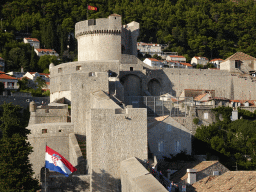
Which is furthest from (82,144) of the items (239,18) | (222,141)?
(239,18)

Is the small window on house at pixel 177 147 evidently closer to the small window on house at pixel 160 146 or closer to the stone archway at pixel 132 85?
the small window on house at pixel 160 146

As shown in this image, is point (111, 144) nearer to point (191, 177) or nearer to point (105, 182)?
point (105, 182)

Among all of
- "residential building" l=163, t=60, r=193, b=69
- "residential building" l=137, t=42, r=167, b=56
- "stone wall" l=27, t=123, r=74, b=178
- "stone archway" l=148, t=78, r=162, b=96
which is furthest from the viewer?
→ "residential building" l=137, t=42, r=167, b=56

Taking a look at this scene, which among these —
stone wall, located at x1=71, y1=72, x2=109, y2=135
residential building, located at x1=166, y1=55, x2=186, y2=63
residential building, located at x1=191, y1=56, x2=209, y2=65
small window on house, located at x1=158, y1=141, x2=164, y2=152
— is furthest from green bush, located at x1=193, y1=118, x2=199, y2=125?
residential building, located at x1=166, y1=55, x2=186, y2=63

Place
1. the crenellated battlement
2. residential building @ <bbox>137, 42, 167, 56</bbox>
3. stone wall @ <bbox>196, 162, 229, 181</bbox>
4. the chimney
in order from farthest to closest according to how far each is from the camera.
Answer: residential building @ <bbox>137, 42, 167, 56</bbox>, the crenellated battlement, stone wall @ <bbox>196, 162, 229, 181</bbox>, the chimney

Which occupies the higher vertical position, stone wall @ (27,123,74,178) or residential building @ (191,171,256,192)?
stone wall @ (27,123,74,178)

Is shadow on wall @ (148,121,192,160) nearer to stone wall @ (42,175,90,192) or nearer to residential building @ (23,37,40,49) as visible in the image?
stone wall @ (42,175,90,192)

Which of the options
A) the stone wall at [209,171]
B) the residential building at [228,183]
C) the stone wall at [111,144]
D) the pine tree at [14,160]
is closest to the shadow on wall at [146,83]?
the stone wall at [209,171]
